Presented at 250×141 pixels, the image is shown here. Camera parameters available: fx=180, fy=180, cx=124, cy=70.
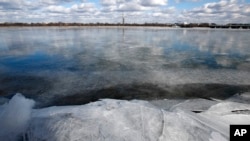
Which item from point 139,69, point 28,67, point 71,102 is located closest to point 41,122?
point 71,102

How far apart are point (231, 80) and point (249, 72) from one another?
1540 millimetres

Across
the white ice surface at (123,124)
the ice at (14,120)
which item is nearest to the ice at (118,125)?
the white ice surface at (123,124)

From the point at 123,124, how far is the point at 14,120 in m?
1.65

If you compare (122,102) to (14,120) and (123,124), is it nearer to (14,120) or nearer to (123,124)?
(123,124)

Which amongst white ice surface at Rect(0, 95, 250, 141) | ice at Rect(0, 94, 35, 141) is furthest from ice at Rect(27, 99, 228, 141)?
ice at Rect(0, 94, 35, 141)

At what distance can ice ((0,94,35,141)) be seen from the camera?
2438mm

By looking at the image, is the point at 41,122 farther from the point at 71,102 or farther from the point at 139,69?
the point at 139,69

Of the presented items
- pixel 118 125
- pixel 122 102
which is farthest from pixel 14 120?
pixel 122 102

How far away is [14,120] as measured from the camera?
2705mm

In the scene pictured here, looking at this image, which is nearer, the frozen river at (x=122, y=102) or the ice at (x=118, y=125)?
the ice at (x=118, y=125)

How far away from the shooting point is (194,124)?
2617 millimetres

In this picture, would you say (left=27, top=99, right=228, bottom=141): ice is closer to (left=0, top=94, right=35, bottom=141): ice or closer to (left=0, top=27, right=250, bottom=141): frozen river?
(left=0, top=27, right=250, bottom=141): frozen river

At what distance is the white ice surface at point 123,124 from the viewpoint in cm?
231

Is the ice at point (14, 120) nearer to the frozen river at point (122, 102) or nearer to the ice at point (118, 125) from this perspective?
the frozen river at point (122, 102)
